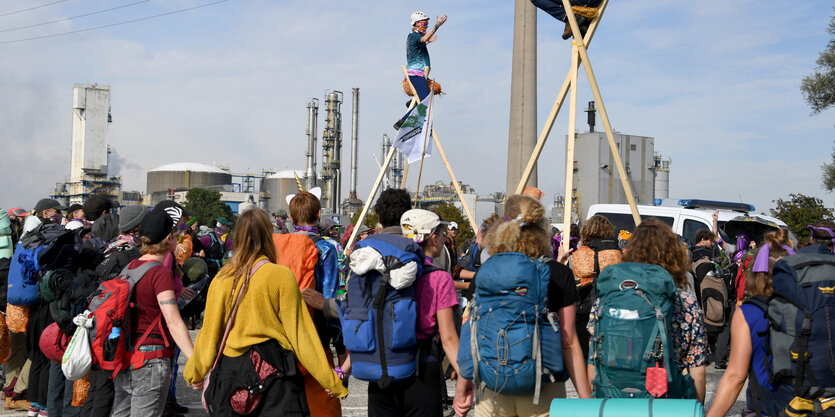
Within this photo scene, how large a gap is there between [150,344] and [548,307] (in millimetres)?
2529

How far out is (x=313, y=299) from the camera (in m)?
5.05

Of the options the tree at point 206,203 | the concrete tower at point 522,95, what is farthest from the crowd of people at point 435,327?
the tree at point 206,203

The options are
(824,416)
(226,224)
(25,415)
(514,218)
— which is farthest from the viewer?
(226,224)

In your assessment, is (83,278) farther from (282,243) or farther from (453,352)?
(453,352)

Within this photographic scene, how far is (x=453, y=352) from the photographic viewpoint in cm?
434

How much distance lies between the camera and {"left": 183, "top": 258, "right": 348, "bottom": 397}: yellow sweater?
4.12m

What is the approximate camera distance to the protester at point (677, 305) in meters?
4.04

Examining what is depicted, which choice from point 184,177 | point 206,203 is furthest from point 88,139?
point 206,203

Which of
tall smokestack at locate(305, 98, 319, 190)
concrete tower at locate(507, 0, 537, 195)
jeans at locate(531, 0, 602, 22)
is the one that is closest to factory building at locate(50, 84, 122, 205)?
tall smokestack at locate(305, 98, 319, 190)

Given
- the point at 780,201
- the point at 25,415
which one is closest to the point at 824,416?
the point at 25,415

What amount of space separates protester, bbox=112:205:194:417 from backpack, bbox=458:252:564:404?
6.40 feet

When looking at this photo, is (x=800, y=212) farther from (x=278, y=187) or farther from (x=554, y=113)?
(x=278, y=187)

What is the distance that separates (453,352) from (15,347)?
6383mm

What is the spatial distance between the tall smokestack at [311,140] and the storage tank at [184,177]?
137 ft
